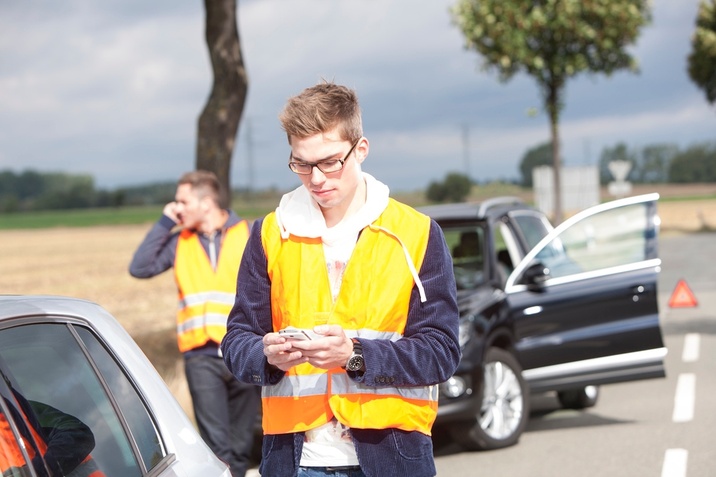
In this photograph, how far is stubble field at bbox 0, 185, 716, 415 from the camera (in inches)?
518

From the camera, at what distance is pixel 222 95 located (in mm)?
12297

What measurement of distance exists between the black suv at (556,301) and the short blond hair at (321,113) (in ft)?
18.8

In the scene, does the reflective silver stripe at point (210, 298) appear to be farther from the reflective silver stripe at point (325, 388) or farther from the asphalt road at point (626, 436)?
the reflective silver stripe at point (325, 388)

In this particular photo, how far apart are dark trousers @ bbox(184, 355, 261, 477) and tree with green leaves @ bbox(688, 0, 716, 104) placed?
4510 centimetres

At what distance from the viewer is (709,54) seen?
49281 mm

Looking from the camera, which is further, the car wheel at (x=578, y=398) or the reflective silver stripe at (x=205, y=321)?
the car wheel at (x=578, y=398)

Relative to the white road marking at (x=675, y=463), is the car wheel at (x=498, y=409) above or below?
above

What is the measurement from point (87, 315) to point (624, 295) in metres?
7.11

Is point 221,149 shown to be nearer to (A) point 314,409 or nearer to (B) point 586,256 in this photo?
(B) point 586,256

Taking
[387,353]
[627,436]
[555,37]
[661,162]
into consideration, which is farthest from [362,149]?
[661,162]

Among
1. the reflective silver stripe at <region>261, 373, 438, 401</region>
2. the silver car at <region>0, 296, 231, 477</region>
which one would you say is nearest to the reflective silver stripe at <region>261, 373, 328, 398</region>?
the reflective silver stripe at <region>261, 373, 438, 401</region>

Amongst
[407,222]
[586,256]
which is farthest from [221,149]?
[407,222]

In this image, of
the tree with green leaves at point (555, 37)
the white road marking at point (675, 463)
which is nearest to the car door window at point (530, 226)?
the white road marking at point (675, 463)

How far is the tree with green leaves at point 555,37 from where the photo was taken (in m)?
28.8
